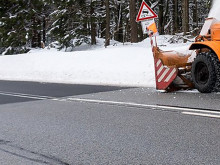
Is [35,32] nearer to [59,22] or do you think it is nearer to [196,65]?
[59,22]

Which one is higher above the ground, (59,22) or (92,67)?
(59,22)

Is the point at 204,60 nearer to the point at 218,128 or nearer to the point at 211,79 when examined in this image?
the point at 211,79

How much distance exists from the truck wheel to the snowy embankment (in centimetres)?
309

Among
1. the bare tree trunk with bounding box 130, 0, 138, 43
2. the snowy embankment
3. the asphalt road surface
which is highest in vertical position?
the bare tree trunk with bounding box 130, 0, 138, 43

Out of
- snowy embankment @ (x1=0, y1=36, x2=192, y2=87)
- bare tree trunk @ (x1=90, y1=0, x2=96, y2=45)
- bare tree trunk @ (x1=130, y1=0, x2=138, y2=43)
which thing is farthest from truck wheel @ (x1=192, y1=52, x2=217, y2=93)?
bare tree trunk @ (x1=90, y1=0, x2=96, y2=45)

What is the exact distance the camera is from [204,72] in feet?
26.3

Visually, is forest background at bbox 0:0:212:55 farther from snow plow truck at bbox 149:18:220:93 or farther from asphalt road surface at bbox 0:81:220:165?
asphalt road surface at bbox 0:81:220:165

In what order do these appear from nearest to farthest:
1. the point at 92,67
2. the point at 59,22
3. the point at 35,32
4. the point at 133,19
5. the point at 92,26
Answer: the point at 92,67 → the point at 133,19 → the point at 92,26 → the point at 59,22 → the point at 35,32

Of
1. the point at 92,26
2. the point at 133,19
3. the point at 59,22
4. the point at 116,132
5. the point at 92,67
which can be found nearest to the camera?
the point at 116,132

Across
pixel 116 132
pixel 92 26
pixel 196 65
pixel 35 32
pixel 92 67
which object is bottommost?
pixel 92 67

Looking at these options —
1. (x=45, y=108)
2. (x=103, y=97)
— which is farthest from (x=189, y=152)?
(x=103, y=97)

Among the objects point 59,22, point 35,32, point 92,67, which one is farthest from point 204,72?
point 35,32

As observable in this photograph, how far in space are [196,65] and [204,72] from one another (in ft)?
0.81

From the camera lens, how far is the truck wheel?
7629 millimetres
